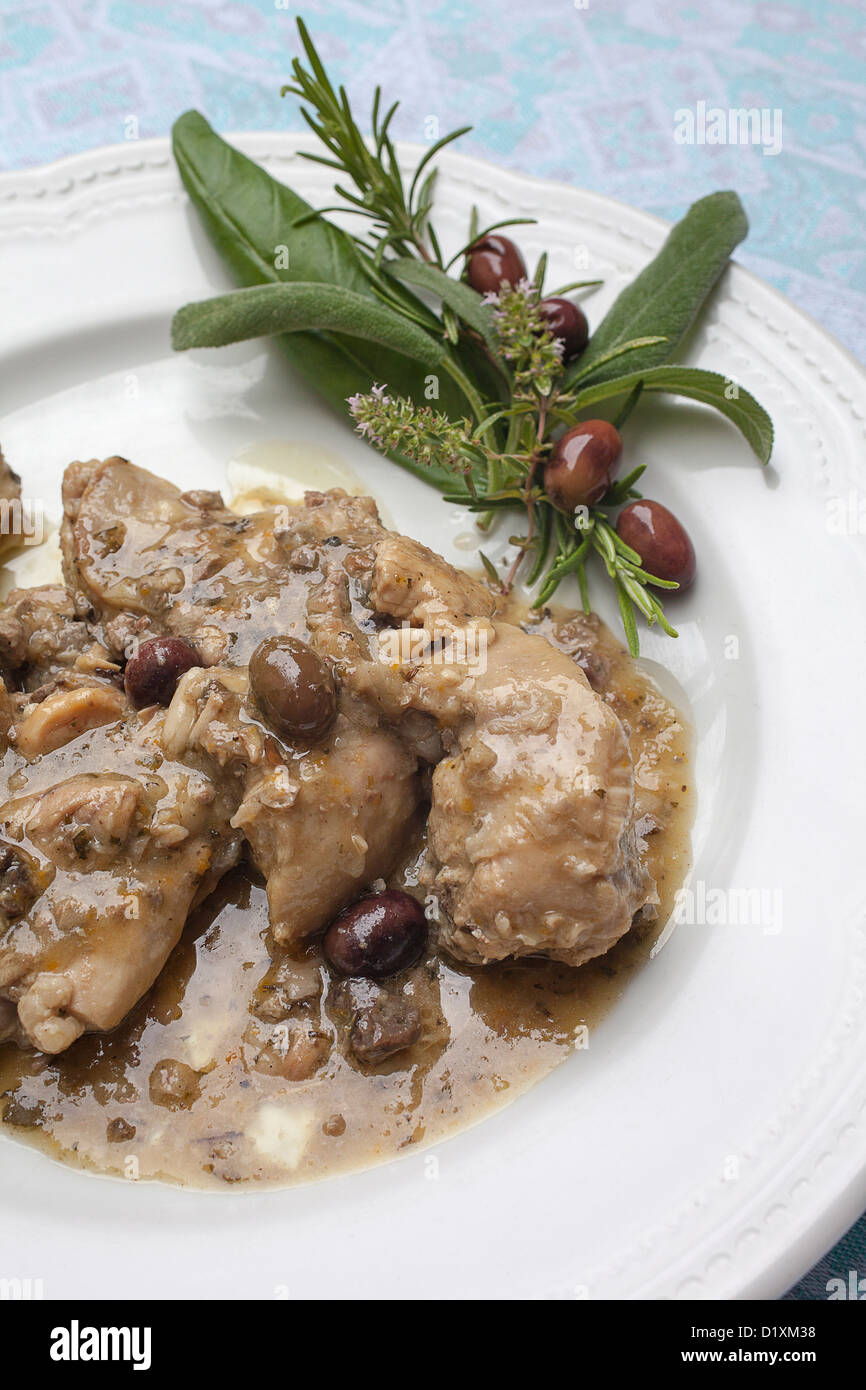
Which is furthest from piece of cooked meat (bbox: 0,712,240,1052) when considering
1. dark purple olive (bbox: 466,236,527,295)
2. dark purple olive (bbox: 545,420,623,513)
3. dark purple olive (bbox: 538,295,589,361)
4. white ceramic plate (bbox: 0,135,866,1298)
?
dark purple olive (bbox: 466,236,527,295)

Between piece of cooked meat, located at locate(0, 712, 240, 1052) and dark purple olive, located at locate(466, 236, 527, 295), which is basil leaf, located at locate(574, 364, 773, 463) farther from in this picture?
piece of cooked meat, located at locate(0, 712, 240, 1052)

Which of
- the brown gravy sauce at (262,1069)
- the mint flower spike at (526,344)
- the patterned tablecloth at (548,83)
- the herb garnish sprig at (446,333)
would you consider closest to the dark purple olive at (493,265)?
the herb garnish sprig at (446,333)

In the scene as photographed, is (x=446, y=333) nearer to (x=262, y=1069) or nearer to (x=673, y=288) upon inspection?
(x=673, y=288)

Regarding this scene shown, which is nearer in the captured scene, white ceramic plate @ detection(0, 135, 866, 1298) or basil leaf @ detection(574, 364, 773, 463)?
white ceramic plate @ detection(0, 135, 866, 1298)

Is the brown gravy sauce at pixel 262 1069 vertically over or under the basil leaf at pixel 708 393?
under

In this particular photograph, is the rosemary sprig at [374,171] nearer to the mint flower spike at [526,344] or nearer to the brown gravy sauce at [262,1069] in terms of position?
the mint flower spike at [526,344]

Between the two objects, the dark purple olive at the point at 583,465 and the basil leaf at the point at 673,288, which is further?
the basil leaf at the point at 673,288
